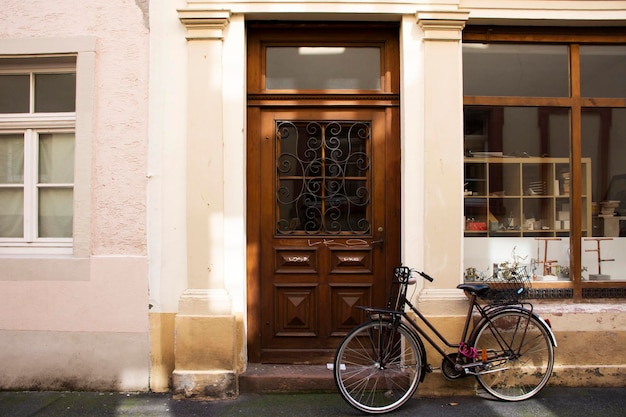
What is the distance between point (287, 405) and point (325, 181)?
198 cm

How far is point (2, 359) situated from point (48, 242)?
1.09m

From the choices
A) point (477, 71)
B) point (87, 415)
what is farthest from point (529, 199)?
point (87, 415)

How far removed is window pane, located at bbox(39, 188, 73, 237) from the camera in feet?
16.1

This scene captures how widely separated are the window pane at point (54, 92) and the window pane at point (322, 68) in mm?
1836

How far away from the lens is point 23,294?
4.68 m

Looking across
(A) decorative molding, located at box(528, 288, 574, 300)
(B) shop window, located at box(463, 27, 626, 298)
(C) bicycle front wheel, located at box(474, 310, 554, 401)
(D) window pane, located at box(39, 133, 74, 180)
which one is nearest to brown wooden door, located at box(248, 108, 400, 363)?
(B) shop window, located at box(463, 27, 626, 298)

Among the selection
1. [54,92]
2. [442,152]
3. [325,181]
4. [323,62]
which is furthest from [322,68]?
[54,92]

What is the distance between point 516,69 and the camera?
16.5 feet

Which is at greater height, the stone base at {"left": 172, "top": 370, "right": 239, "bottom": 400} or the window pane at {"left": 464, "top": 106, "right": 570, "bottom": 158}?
the window pane at {"left": 464, "top": 106, "right": 570, "bottom": 158}

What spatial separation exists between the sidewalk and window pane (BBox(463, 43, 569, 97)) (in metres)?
2.74

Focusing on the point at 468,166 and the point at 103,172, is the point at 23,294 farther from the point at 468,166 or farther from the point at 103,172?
the point at 468,166

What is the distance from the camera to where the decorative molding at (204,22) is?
455 centimetres

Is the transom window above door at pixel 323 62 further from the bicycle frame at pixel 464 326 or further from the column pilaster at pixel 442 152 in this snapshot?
the bicycle frame at pixel 464 326

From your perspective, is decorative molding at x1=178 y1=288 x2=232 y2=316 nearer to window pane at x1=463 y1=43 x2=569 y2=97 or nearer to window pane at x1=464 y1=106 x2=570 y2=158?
window pane at x1=464 y1=106 x2=570 y2=158
